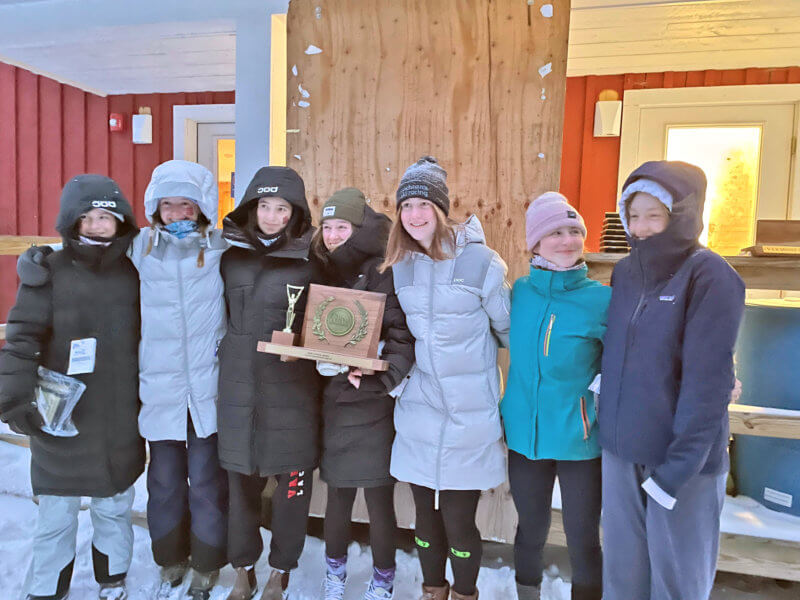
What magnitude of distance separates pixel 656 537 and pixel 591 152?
3.18 metres

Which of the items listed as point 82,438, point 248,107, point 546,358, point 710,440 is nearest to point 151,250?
point 82,438

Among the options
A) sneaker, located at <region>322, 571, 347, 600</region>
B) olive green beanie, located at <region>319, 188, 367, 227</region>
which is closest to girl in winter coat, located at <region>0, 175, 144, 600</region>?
olive green beanie, located at <region>319, 188, 367, 227</region>

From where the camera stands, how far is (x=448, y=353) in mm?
1794

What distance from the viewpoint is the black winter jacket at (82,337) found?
1898mm

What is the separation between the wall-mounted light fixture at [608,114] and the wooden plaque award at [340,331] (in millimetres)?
2941

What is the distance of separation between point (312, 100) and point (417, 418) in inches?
67.7

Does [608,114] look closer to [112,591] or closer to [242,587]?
[242,587]

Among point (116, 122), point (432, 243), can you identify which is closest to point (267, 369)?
point (432, 243)

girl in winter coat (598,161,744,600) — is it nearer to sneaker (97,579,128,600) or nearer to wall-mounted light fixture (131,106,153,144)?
sneaker (97,579,128,600)

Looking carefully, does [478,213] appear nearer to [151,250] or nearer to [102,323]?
[151,250]

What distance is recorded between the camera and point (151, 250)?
78.8 inches

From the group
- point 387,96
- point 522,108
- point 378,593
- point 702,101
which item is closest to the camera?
point 378,593

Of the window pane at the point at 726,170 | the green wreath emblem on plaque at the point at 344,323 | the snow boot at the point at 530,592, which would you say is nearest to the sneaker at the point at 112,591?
the green wreath emblem on plaque at the point at 344,323

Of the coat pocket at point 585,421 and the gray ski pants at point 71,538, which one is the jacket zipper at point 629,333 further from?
the gray ski pants at point 71,538
